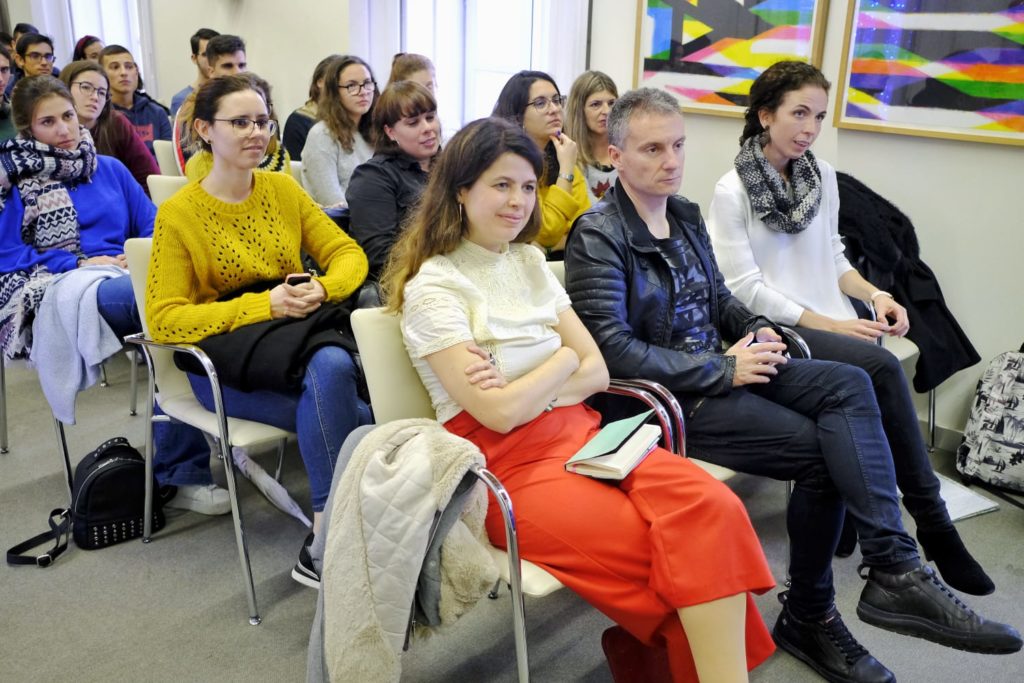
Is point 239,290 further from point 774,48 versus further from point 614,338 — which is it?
point 774,48

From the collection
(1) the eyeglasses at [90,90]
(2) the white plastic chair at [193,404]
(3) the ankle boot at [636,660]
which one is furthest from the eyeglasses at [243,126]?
(1) the eyeglasses at [90,90]

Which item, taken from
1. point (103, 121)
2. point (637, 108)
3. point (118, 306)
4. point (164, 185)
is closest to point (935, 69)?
point (637, 108)

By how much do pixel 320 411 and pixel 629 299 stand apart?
0.77 meters

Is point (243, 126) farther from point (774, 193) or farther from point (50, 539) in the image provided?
point (774, 193)

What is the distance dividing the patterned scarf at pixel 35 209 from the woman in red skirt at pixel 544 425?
1.41 meters

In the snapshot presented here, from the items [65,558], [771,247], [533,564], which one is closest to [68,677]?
[65,558]

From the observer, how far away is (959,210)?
3076 millimetres

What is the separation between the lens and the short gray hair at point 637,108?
2.12 meters

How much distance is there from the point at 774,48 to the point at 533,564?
2485 mm

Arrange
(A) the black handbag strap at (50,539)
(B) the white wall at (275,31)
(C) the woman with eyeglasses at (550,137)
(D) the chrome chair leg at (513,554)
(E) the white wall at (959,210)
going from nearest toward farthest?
(D) the chrome chair leg at (513,554) → (A) the black handbag strap at (50,539) → (C) the woman with eyeglasses at (550,137) → (E) the white wall at (959,210) → (B) the white wall at (275,31)

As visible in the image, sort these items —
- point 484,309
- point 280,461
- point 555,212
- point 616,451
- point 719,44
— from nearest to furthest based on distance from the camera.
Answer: point 616,451 < point 484,309 < point 555,212 < point 280,461 < point 719,44

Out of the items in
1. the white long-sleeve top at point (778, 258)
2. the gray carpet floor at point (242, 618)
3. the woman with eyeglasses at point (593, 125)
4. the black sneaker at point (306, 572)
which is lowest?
the gray carpet floor at point (242, 618)

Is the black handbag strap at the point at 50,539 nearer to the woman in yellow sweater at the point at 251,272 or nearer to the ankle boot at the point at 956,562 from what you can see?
the woman in yellow sweater at the point at 251,272

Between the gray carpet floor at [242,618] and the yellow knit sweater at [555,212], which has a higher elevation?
the yellow knit sweater at [555,212]
